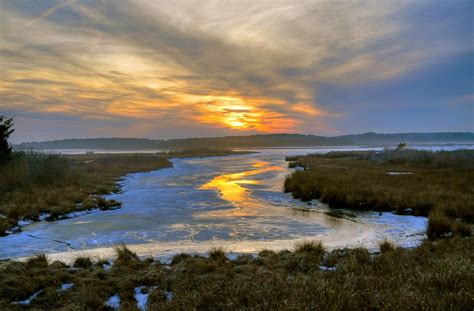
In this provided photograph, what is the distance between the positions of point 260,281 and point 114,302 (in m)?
2.94

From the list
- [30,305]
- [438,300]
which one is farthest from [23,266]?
[438,300]

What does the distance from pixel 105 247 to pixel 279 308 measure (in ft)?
27.5

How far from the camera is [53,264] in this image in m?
8.43

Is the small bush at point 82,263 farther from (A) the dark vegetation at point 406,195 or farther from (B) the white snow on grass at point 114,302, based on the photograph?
(A) the dark vegetation at point 406,195

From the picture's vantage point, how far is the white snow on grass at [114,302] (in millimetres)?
6090

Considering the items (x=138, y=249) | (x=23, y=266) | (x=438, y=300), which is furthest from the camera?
(x=138, y=249)

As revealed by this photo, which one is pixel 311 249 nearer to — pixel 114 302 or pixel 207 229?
pixel 207 229

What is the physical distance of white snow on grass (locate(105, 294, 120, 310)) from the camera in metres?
6.09

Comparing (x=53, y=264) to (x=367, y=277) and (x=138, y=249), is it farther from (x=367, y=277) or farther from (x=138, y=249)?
(x=367, y=277)

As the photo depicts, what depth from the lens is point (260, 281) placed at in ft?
20.7

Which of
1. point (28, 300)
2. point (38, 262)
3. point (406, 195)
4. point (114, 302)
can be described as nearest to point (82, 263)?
point (38, 262)

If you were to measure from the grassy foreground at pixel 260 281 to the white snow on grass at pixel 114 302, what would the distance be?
0.15 ft

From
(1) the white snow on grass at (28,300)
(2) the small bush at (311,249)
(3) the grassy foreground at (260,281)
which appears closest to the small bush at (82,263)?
(3) the grassy foreground at (260,281)

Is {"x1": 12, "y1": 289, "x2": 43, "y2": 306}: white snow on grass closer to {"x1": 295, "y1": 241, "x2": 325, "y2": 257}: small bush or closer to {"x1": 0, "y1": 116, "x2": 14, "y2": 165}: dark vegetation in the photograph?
{"x1": 295, "y1": 241, "x2": 325, "y2": 257}: small bush
